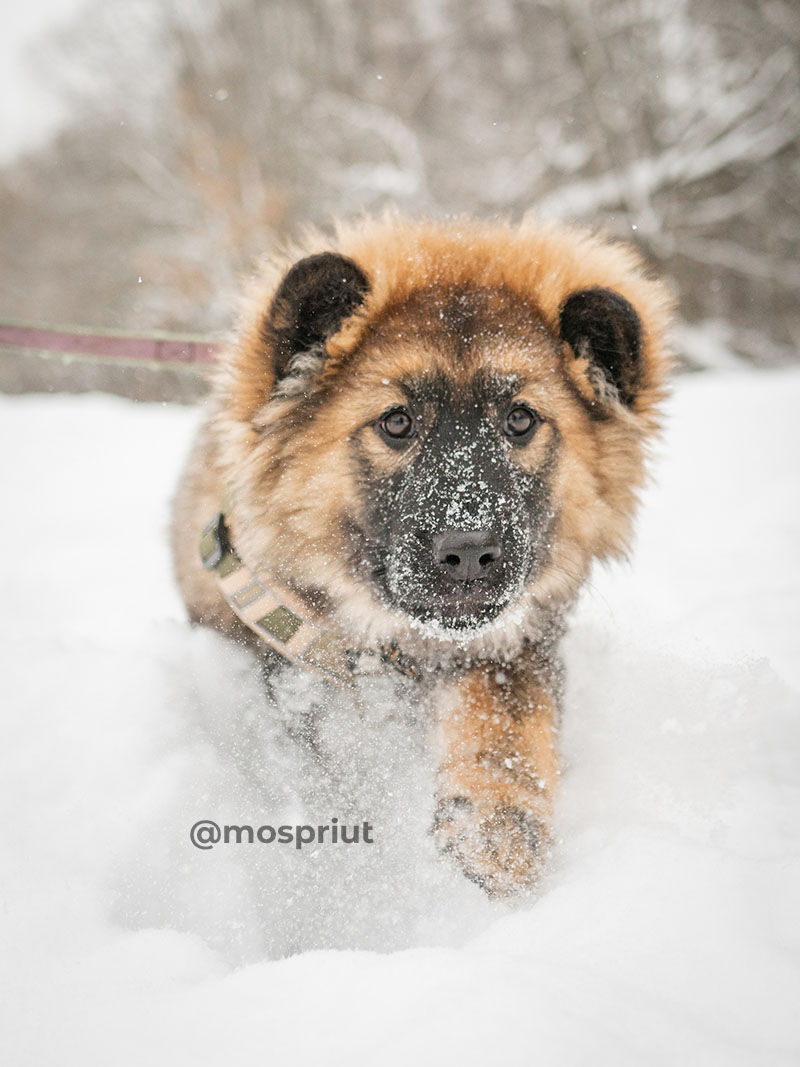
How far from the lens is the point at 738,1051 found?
43.8 inches

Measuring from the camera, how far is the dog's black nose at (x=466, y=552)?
1.96 metres

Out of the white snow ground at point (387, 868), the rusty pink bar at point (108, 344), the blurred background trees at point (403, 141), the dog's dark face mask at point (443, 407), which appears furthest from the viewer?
the blurred background trees at point (403, 141)

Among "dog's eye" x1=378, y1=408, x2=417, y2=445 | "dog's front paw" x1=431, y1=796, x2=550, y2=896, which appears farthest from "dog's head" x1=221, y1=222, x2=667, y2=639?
"dog's front paw" x1=431, y1=796, x2=550, y2=896

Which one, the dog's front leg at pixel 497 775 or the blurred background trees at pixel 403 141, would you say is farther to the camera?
the blurred background trees at pixel 403 141

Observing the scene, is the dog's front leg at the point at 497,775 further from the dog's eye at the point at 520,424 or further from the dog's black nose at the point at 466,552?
the dog's eye at the point at 520,424

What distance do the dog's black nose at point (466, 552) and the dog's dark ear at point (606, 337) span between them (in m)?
0.82

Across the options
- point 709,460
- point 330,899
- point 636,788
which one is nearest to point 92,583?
point 330,899

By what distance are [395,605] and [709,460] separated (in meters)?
3.99

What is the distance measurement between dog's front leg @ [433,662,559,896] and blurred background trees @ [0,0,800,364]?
11087 mm

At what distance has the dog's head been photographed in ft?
A: 6.97

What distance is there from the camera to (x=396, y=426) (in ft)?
7.40

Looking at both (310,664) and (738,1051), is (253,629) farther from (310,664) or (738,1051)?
(738,1051)

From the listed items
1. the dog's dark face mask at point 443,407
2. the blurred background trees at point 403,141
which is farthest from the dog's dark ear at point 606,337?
the blurred background trees at point 403,141

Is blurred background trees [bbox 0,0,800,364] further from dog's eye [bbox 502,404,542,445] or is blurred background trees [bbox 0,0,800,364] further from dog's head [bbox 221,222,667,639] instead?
dog's eye [bbox 502,404,542,445]
